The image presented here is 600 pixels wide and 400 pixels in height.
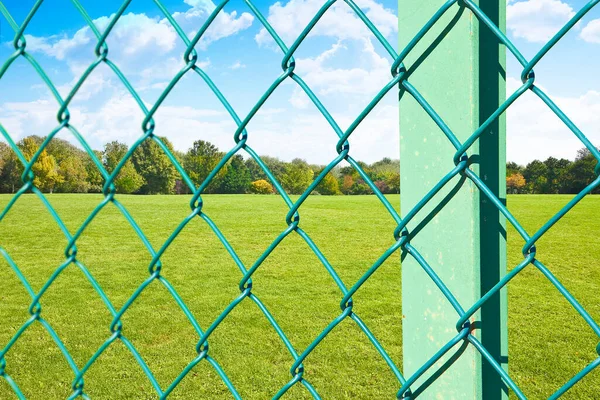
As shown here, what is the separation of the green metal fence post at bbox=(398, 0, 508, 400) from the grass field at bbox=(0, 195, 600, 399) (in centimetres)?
242

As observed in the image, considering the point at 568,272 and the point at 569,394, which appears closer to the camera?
the point at 569,394

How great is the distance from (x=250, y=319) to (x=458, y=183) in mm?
4062

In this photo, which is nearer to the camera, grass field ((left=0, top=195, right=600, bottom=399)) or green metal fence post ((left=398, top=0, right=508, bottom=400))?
green metal fence post ((left=398, top=0, right=508, bottom=400))

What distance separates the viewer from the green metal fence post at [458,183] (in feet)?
1.93

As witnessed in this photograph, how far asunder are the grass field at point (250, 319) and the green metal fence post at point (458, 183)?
2.42 meters

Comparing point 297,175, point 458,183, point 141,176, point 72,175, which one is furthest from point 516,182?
point 72,175

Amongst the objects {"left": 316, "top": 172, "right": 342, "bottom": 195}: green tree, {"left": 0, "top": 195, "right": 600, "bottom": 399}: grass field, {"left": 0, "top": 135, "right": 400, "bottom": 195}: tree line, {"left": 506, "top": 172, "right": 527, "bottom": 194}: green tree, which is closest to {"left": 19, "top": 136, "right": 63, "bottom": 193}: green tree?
{"left": 0, "top": 135, "right": 400, "bottom": 195}: tree line

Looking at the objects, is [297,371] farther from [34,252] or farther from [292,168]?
[292,168]

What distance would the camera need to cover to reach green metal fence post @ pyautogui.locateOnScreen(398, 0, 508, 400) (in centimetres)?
59

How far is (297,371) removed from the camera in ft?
2.65

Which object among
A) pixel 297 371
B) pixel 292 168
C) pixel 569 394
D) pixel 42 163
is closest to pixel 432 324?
pixel 297 371

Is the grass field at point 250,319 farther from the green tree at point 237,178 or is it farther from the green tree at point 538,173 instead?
the green tree at point 237,178

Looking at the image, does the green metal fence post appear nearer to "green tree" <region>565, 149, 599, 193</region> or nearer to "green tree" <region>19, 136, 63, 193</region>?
"green tree" <region>565, 149, 599, 193</region>

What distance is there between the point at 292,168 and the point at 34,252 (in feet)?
40.0
